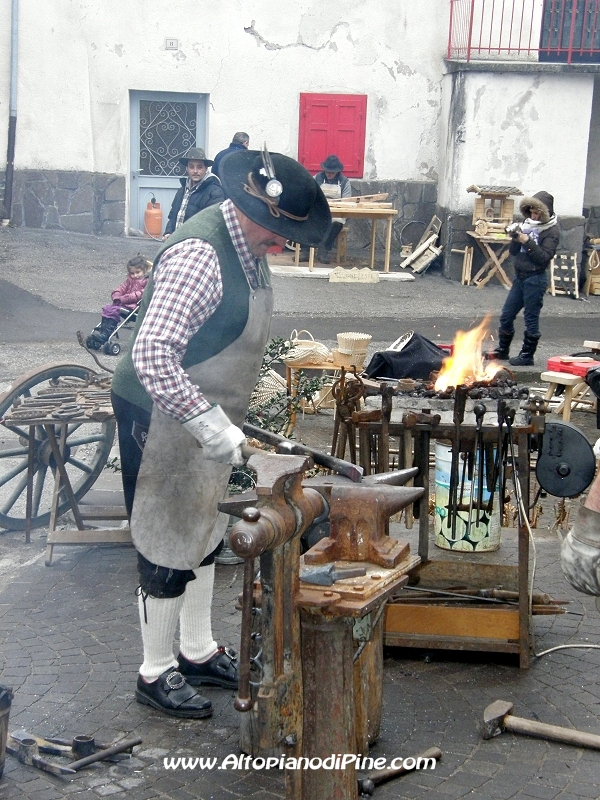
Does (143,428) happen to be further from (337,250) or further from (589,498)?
(337,250)

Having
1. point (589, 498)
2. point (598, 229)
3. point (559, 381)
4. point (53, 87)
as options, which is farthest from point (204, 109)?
point (589, 498)

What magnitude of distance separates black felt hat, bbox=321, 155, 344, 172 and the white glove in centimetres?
1178

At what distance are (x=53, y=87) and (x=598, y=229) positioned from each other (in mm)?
8850

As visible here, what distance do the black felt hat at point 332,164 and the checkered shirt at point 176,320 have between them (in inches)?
454

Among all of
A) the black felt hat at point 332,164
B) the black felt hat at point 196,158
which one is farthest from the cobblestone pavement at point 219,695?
the black felt hat at point 332,164

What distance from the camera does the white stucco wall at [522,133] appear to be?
14242 mm

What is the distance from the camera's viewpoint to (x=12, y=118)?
1477cm

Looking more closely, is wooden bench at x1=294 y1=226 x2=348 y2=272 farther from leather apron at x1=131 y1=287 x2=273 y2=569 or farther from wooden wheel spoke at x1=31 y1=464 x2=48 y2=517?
leather apron at x1=131 y1=287 x2=273 y2=569

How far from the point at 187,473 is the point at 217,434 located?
0.37 metres

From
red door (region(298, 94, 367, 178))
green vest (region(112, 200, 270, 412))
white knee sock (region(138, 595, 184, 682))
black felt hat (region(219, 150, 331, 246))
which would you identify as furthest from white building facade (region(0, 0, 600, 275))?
white knee sock (region(138, 595, 184, 682))

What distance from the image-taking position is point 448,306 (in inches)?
513

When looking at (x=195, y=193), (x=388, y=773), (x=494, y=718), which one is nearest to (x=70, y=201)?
(x=195, y=193)

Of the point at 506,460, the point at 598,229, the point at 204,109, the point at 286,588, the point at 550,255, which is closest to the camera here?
the point at 286,588

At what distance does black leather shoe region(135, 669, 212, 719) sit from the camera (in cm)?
358
